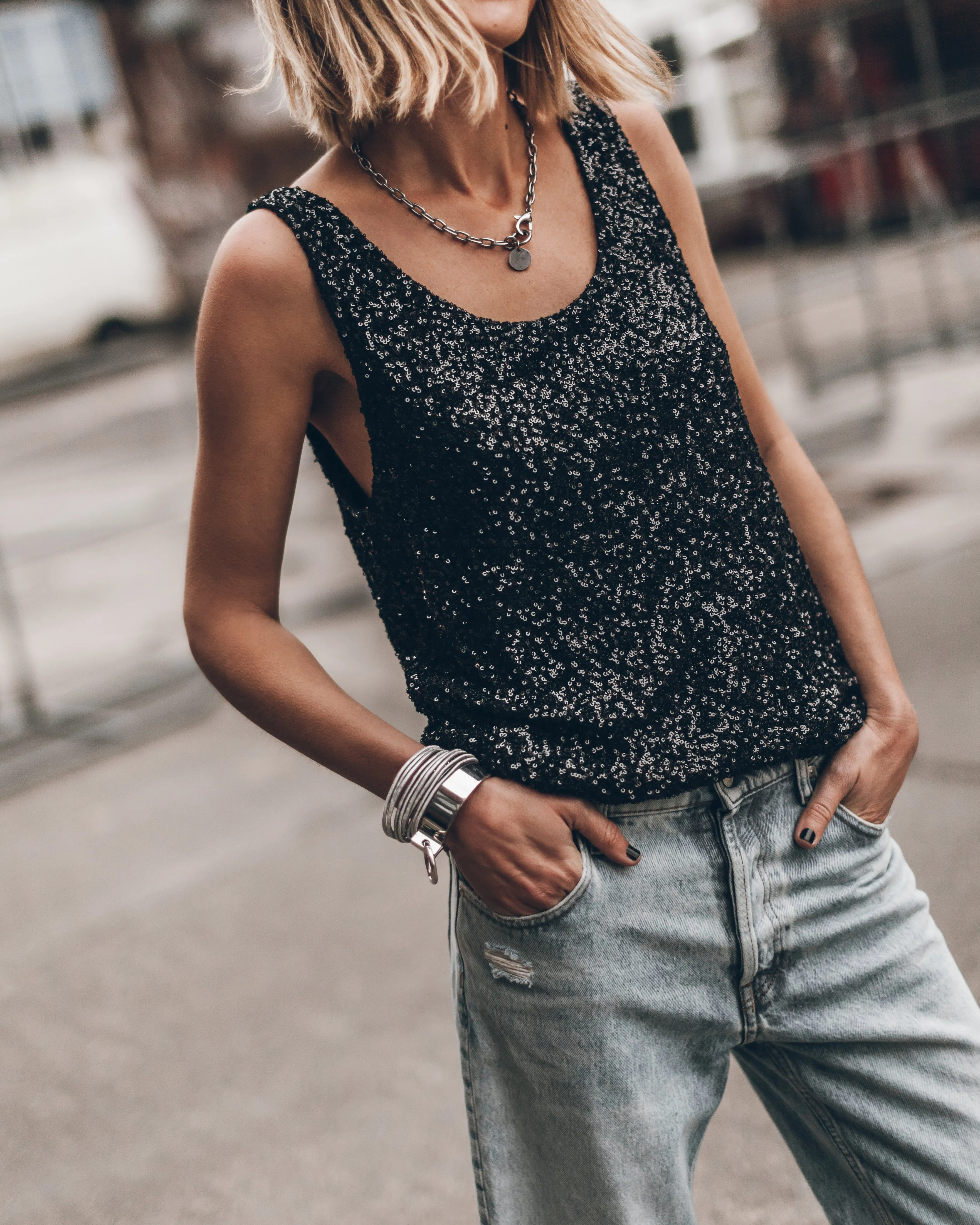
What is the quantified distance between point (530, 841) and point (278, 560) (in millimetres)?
399

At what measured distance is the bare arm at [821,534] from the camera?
1.38m

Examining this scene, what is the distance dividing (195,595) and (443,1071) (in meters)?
1.83

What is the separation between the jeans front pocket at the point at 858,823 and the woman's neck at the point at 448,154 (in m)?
0.69

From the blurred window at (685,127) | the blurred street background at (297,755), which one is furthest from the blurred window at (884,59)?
the blurred window at (685,127)

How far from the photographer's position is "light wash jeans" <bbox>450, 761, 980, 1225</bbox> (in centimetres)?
127

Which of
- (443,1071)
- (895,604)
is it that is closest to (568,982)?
(443,1071)

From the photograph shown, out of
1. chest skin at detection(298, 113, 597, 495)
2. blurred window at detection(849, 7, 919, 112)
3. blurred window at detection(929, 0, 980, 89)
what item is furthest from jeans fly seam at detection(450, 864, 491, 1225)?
blurred window at detection(929, 0, 980, 89)

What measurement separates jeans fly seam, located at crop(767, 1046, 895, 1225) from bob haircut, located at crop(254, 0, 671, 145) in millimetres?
983

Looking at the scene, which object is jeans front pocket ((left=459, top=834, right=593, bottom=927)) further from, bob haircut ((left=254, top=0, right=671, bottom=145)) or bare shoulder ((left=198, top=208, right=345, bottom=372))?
bob haircut ((left=254, top=0, right=671, bottom=145))

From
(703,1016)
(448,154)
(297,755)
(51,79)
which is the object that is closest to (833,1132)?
(703,1016)

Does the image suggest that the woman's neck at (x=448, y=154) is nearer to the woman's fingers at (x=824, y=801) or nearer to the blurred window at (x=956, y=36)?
the woman's fingers at (x=824, y=801)

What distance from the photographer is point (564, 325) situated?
126 cm

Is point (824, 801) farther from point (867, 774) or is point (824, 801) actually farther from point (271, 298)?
point (271, 298)

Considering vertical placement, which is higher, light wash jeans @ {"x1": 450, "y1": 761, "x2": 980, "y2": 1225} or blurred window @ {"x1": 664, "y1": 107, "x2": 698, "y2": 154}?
blurred window @ {"x1": 664, "y1": 107, "x2": 698, "y2": 154}
